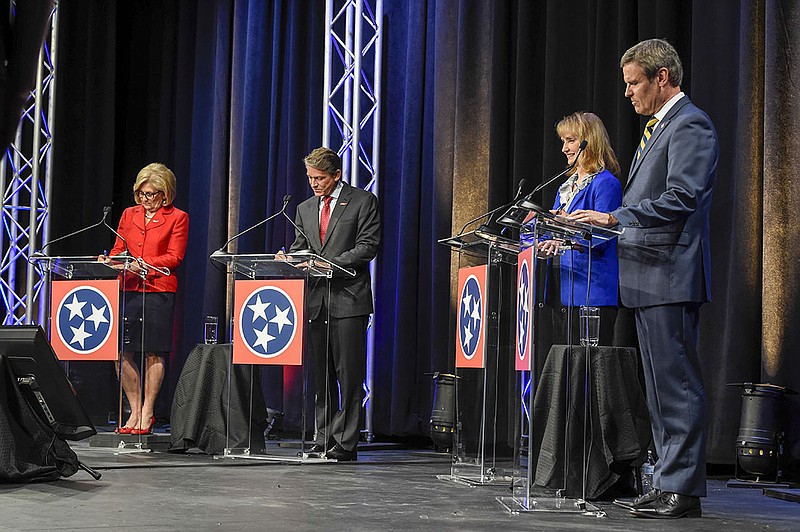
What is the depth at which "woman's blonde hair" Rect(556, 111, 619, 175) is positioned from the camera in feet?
14.0

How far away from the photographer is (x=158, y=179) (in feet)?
20.1

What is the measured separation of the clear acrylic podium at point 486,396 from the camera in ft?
13.8

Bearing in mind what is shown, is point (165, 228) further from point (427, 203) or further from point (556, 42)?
point (556, 42)

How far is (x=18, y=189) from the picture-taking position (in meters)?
7.77

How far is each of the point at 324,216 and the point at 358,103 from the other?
1.53 metres

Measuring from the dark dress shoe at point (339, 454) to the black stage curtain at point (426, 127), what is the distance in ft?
1.50

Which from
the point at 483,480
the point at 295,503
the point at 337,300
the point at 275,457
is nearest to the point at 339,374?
the point at 337,300

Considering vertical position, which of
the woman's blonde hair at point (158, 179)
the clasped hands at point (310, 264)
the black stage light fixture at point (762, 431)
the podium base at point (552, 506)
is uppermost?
the woman's blonde hair at point (158, 179)

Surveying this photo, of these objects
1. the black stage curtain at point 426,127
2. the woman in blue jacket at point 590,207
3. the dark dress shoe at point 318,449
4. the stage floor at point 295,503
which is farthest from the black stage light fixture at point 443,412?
the woman in blue jacket at point 590,207

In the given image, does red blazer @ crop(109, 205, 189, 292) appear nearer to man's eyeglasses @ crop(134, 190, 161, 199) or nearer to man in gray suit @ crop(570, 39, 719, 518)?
man's eyeglasses @ crop(134, 190, 161, 199)

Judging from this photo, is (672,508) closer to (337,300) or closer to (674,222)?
(674,222)

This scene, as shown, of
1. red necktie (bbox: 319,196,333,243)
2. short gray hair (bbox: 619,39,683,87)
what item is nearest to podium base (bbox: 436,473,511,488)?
short gray hair (bbox: 619,39,683,87)

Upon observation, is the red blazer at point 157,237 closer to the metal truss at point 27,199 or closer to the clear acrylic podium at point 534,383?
the metal truss at point 27,199

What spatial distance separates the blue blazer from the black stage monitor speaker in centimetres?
195
